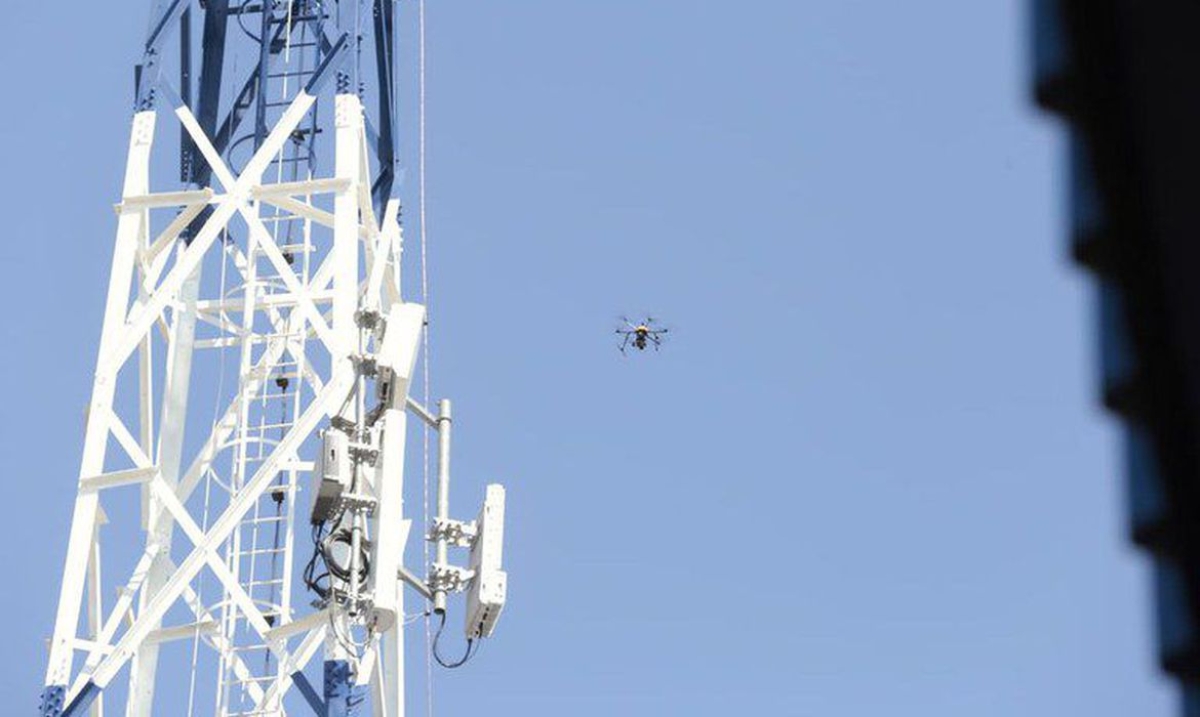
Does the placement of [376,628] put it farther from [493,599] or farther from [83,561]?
[83,561]

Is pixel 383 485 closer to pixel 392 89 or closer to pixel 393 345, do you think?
pixel 393 345

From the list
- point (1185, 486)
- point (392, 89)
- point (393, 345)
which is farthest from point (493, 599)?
point (1185, 486)

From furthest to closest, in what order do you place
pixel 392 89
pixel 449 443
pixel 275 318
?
pixel 392 89 < pixel 275 318 < pixel 449 443

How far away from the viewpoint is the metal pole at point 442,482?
2467 centimetres

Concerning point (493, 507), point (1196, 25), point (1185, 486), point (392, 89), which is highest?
point (392, 89)

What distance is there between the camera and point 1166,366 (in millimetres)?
4734

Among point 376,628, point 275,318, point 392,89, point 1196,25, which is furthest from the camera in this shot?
point 392,89

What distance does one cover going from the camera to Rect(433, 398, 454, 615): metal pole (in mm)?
24672

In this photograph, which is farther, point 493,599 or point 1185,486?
point 493,599

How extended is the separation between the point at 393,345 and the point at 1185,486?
69.5 feet

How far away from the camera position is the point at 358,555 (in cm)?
2453

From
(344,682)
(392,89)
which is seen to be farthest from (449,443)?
(392,89)

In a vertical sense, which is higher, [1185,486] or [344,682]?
[344,682]

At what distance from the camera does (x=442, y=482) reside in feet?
84.1
